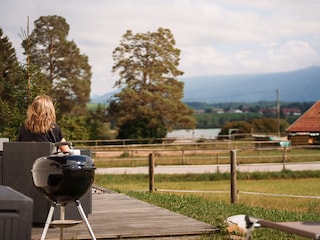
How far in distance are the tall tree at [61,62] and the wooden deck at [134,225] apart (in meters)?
29.2

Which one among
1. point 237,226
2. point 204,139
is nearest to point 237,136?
point 204,139

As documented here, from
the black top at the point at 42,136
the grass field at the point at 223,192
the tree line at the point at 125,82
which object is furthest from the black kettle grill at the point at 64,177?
the tree line at the point at 125,82

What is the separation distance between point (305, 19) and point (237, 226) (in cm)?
6519

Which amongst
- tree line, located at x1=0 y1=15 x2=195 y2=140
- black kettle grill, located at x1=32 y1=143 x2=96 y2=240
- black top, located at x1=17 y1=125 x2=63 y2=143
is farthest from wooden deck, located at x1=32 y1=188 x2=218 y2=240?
tree line, located at x1=0 y1=15 x2=195 y2=140

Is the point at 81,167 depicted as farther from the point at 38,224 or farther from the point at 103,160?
the point at 103,160

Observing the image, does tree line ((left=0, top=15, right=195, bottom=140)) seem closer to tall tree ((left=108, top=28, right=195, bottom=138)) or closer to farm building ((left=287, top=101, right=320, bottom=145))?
tall tree ((left=108, top=28, right=195, bottom=138))

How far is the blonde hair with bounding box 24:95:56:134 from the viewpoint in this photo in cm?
616

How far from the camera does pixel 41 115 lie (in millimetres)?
6297

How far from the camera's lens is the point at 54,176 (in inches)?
195

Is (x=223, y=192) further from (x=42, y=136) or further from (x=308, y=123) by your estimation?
(x=308, y=123)

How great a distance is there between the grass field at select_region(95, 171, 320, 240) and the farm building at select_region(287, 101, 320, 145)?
17334mm

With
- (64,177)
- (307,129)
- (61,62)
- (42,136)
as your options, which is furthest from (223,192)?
(307,129)

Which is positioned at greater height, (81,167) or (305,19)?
(305,19)

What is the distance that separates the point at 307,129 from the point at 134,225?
37417 mm
